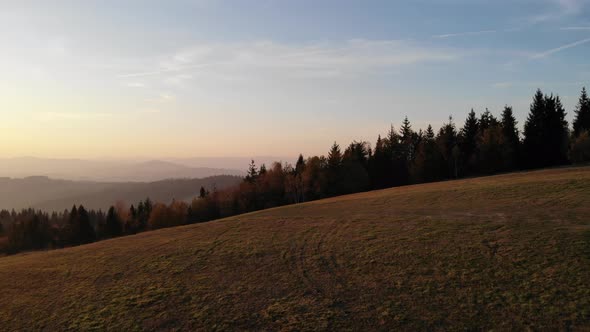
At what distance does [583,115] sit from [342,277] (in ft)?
310

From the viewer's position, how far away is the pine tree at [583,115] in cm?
8150

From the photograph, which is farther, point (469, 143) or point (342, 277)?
point (469, 143)

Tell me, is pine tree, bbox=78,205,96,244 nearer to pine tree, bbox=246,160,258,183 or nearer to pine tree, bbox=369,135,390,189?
pine tree, bbox=246,160,258,183

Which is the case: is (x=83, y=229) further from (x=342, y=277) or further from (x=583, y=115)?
(x=583, y=115)

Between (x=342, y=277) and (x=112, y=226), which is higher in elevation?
(x=342, y=277)

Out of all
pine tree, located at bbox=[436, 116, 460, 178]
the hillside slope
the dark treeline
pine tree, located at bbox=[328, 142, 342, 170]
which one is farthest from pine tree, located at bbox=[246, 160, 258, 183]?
the hillside slope

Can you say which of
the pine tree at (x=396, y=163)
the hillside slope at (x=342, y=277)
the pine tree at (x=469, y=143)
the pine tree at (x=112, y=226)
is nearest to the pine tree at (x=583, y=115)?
the pine tree at (x=469, y=143)

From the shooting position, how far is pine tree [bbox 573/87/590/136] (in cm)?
8150

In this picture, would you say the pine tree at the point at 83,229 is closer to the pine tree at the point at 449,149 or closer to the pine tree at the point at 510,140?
the pine tree at the point at 449,149

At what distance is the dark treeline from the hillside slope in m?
46.4

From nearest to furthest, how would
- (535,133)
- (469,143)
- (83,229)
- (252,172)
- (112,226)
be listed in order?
(535,133)
(469,143)
(83,229)
(112,226)
(252,172)

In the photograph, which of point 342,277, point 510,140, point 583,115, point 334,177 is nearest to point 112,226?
point 334,177

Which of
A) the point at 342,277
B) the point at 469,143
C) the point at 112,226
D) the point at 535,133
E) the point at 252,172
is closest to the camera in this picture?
the point at 342,277

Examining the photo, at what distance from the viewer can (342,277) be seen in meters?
20.5
